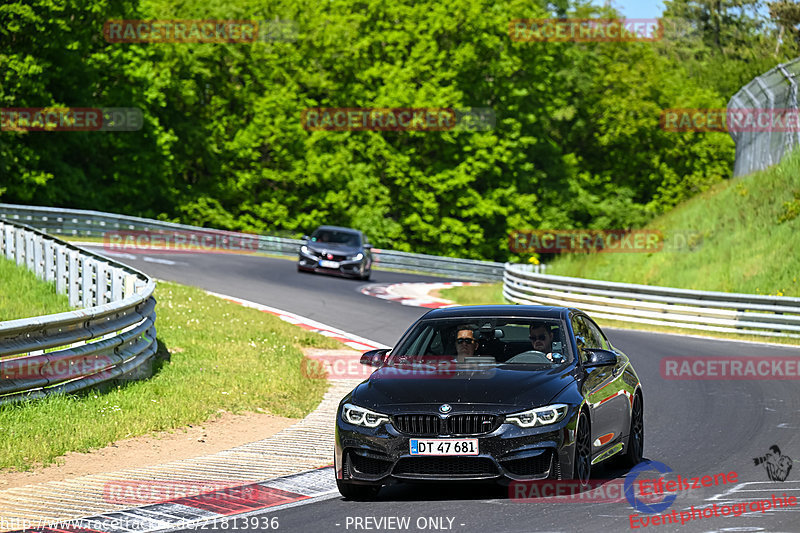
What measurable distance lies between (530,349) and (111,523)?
357 cm

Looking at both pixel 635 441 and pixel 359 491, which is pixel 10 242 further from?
pixel 359 491

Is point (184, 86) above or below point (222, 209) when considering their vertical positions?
above

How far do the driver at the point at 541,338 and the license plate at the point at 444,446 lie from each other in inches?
60.9

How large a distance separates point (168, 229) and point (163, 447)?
3493cm

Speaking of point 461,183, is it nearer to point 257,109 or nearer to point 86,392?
point 257,109

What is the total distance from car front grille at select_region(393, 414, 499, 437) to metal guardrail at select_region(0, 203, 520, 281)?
29178 millimetres

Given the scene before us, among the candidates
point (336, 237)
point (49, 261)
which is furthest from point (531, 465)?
point (336, 237)

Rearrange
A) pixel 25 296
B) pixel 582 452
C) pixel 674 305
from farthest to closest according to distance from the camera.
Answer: pixel 674 305
pixel 25 296
pixel 582 452

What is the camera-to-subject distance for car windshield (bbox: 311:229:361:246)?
119 feet

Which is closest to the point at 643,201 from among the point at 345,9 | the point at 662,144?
the point at 662,144

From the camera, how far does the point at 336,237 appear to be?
120 feet

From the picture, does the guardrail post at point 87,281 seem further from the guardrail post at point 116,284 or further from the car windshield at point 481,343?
the car windshield at point 481,343

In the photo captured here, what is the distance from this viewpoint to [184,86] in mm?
59000

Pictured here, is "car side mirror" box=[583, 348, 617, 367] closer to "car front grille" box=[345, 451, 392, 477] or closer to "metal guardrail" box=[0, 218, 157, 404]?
"car front grille" box=[345, 451, 392, 477]
